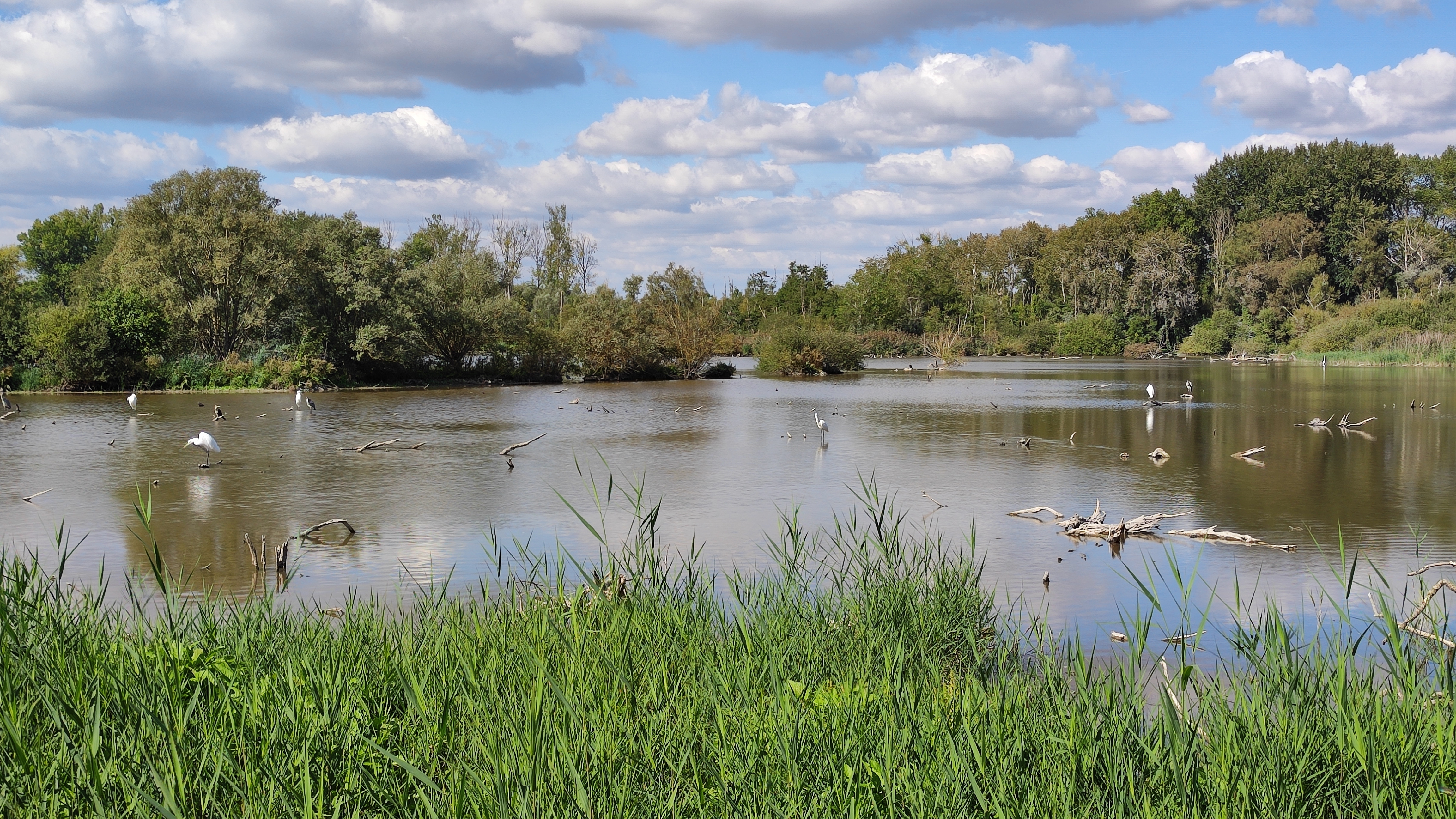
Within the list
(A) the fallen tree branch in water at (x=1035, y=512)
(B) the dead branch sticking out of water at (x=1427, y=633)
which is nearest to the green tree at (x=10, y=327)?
(A) the fallen tree branch in water at (x=1035, y=512)

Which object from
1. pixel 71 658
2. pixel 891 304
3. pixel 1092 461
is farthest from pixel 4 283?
pixel 891 304

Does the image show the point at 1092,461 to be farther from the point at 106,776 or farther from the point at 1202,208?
the point at 1202,208

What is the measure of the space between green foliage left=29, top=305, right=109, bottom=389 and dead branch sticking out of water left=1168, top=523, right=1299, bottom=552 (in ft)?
107

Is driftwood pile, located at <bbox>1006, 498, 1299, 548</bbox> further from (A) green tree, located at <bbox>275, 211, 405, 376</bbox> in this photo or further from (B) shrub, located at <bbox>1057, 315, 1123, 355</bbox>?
(B) shrub, located at <bbox>1057, 315, 1123, 355</bbox>

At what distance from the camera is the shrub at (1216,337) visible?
222 ft

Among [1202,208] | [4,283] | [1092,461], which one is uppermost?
[1202,208]

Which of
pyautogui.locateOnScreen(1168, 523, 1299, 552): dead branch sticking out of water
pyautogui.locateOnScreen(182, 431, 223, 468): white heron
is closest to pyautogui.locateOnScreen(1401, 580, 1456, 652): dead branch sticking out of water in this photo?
pyautogui.locateOnScreen(1168, 523, 1299, 552): dead branch sticking out of water

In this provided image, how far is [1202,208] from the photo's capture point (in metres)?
81.4

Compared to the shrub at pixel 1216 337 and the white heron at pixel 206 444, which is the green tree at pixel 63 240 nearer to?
the white heron at pixel 206 444

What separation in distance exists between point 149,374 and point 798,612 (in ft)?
112

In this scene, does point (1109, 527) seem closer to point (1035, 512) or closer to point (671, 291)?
point (1035, 512)

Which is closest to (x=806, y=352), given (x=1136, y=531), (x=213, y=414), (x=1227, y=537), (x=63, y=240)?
(x=213, y=414)

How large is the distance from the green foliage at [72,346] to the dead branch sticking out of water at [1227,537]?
3250 centimetres

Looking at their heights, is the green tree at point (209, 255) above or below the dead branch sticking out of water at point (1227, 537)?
above
